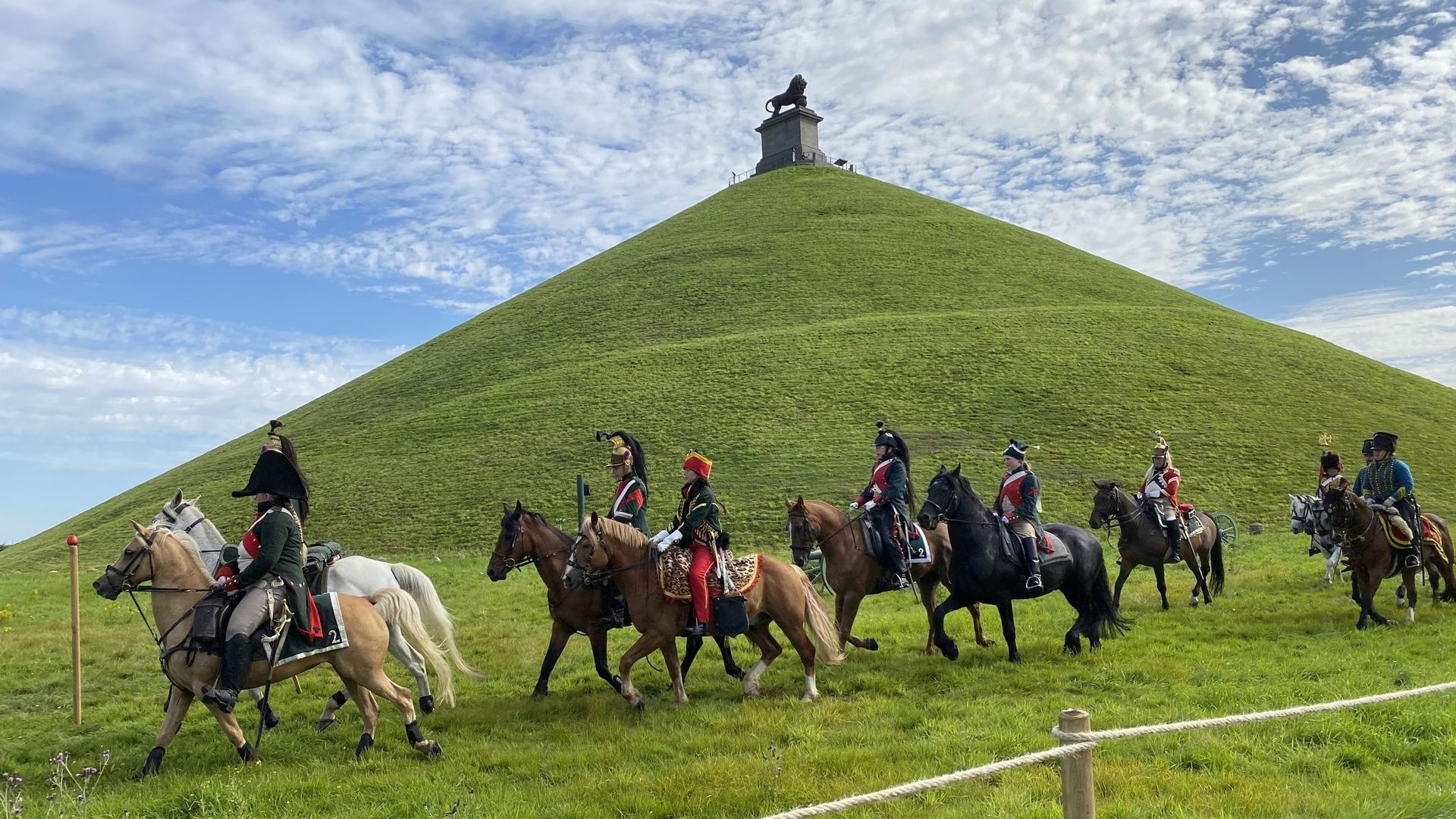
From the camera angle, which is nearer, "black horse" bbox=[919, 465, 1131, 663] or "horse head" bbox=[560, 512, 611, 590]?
"horse head" bbox=[560, 512, 611, 590]

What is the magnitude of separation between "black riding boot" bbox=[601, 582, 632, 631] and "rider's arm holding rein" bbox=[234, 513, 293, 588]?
3.74 metres

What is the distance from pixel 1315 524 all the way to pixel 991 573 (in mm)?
7176

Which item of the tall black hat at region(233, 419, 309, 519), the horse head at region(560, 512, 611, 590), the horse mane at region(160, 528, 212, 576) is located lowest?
the horse head at region(560, 512, 611, 590)

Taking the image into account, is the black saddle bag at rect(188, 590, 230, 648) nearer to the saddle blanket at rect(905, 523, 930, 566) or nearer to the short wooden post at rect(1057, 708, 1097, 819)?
the short wooden post at rect(1057, 708, 1097, 819)

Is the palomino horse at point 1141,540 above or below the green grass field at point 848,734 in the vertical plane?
above

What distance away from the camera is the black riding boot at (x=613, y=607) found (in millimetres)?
10766

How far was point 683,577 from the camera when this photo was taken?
9.88m

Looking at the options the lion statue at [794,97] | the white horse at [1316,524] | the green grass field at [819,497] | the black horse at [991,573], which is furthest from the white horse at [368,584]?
the lion statue at [794,97]

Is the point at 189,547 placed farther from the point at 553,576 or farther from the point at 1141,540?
the point at 1141,540

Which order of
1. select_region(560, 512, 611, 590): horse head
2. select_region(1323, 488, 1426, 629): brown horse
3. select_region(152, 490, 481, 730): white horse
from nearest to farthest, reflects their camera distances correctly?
select_region(560, 512, 611, 590): horse head
select_region(152, 490, 481, 730): white horse
select_region(1323, 488, 1426, 629): brown horse

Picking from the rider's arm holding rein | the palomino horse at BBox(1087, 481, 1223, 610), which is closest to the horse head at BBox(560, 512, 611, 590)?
the rider's arm holding rein

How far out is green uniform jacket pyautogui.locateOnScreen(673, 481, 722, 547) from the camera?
9914mm

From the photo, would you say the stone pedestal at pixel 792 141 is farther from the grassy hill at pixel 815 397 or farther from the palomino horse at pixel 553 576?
the palomino horse at pixel 553 576

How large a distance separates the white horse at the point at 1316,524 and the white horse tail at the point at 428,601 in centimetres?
1317
